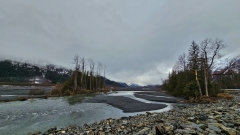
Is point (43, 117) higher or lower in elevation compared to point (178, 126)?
lower

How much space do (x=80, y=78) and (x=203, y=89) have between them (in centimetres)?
4532

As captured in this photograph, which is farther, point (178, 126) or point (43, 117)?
point (43, 117)

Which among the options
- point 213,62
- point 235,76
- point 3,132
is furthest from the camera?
point 235,76

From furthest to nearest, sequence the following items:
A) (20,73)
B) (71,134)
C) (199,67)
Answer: (20,73) → (199,67) → (71,134)

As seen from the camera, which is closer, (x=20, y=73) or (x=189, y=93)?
(x=189, y=93)

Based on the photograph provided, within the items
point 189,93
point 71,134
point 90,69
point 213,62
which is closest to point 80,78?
point 90,69

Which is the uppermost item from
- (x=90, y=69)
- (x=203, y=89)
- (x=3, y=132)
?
(x=90, y=69)

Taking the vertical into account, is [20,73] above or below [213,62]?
above

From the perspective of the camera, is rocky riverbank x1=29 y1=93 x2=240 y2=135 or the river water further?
the river water

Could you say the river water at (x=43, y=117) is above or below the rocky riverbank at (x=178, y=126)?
below

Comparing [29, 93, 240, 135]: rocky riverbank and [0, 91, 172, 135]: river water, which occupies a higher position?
[29, 93, 240, 135]: rocky riverbank

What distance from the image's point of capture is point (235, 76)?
1970 inches

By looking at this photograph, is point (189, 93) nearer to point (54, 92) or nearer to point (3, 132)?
point (3, 132)

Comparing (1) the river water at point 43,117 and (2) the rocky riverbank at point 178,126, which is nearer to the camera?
(2) the rocky riverbank at point 178,126
